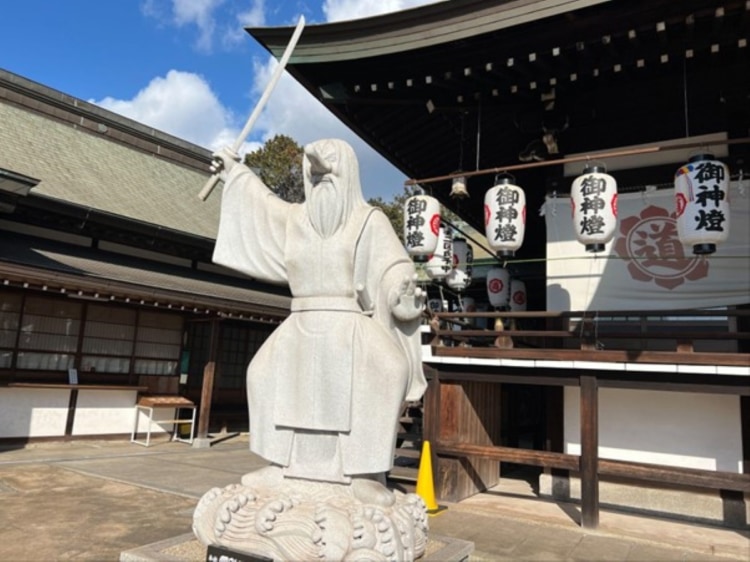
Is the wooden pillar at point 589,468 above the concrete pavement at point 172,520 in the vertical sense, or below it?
above

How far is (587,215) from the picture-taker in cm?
640

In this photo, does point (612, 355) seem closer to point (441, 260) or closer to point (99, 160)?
point (441, 260)

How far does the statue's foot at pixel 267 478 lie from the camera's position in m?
3.47

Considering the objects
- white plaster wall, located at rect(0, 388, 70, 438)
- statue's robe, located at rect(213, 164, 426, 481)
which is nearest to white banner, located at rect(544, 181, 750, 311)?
statue's robe, located at rect(213, 164, 426, 481)

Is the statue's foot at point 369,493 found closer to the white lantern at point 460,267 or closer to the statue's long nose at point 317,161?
the statue's long nose at point 317,161

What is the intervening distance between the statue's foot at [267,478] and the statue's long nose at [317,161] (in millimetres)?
2029

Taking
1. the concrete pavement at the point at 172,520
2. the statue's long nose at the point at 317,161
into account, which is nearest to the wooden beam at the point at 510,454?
the concrete pavement at the point at 172,520

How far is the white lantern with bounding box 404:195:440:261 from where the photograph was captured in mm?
7789

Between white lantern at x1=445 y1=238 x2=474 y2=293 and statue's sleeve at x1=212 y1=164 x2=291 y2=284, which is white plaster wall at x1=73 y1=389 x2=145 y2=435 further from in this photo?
statue's sleeve at x1=212 y1=164 x2=291 y2=284

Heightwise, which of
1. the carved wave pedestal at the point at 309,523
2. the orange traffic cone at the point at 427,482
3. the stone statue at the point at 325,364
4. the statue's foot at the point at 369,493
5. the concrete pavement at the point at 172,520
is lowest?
the concrete pavement at the point at 172,520

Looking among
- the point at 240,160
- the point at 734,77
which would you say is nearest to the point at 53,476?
the point at 240,160

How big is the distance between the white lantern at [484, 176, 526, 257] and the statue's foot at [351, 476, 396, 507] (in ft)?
15.1

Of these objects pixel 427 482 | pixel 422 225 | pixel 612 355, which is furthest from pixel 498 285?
pixel 427 482

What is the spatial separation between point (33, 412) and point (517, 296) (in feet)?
33.9
